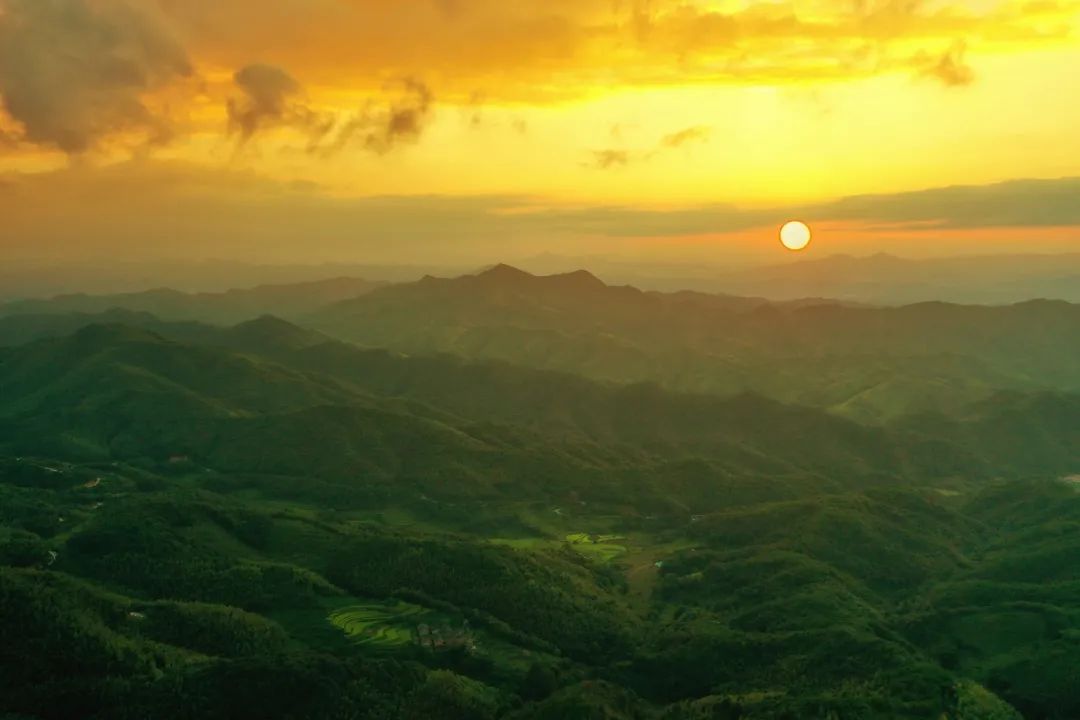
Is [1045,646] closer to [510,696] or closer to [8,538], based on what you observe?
[510,696]

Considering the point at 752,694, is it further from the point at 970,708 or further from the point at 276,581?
the point at 276,581

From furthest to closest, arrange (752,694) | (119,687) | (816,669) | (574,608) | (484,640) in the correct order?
(574,608) < (484,640) < (816,669) < (752,694) < (119,687)

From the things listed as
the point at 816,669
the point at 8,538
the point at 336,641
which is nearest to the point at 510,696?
the point at 336,641

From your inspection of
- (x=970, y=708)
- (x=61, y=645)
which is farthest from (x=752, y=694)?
(x=61, y=645)

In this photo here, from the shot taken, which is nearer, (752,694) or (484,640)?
(752,694)

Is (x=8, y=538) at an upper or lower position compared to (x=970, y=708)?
upper

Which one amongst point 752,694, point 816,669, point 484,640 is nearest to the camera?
point 752,694
